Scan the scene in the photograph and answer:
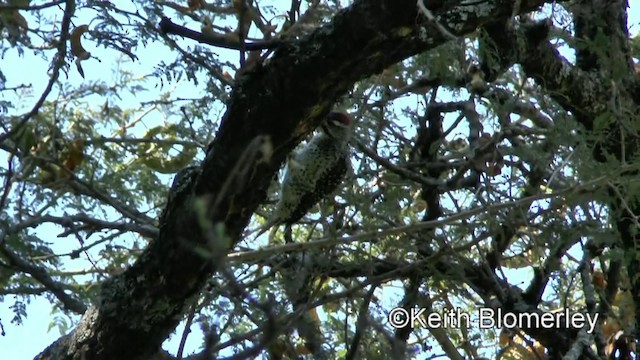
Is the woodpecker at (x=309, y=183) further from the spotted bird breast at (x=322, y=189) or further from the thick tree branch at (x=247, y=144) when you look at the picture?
the thick tree branch at (x=247, y=144)

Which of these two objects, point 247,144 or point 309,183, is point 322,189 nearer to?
point 309,183

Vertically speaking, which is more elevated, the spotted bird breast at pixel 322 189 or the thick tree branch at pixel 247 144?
the spotted bird breast at pixel 322 189

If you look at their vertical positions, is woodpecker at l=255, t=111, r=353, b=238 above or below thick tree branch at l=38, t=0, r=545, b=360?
above

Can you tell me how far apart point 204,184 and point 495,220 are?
882 millimetres

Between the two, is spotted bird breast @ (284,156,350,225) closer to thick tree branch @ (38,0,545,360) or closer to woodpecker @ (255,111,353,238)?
woodpecker @ (255,111,353,238)

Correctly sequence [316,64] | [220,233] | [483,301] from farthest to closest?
[483,301] < [316,64] < [220,233]

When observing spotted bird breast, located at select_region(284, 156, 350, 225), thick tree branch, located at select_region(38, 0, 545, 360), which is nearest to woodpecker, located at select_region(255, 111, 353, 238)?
spotted bird breast, located at select_region(284, 156, 350, 225)

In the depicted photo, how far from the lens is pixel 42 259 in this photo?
3758 mm

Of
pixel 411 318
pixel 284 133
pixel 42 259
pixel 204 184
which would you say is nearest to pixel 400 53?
pixel 284 133

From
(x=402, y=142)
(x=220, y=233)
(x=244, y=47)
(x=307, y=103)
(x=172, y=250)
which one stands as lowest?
(x=220, y=233)

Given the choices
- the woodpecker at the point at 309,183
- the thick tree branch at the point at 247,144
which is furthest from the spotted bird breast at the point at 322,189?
the thick tree branch at the point at 247,144

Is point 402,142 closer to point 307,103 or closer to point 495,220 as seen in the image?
point 495,220

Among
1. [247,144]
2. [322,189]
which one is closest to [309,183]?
[322,189]

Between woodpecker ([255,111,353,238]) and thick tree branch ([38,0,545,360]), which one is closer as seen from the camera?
thick tree branch ([38,0,545,360])
